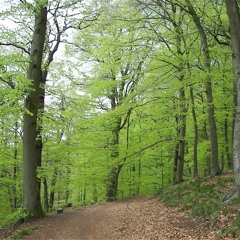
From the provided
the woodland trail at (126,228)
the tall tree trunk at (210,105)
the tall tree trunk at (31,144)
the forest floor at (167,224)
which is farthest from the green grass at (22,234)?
the tall tree trunk at (210,105)

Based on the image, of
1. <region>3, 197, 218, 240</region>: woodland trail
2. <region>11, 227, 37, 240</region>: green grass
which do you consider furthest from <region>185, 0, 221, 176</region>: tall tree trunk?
<region>11, 227, 37, 240</region>: green grass

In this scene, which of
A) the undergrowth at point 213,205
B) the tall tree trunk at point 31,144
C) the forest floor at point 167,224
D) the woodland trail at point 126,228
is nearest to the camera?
the undergrowth at point 213,205

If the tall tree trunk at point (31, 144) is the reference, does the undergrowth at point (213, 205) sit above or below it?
below

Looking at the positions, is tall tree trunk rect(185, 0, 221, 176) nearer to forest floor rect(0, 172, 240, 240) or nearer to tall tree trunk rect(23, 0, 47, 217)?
forest floor rect(0, 172, 240, 240)

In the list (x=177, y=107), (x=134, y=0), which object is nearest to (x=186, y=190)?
(x=177, y=107)

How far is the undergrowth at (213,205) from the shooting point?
637 centimetres

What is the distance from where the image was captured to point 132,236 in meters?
7.54

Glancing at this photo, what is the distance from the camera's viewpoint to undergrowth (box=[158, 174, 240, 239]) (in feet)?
20.9

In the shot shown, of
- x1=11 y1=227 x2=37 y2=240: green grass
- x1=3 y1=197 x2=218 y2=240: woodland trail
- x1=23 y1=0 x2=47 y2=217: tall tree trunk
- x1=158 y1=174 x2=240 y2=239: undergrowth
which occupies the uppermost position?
x1=23 y1=0 x2=47 y2=217: tall tree trunk

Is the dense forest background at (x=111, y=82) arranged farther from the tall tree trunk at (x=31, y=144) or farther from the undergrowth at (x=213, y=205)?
the undergrowth at (x=213, y=205)

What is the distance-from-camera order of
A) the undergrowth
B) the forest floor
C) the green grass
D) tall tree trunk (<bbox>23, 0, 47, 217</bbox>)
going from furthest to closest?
tall tree trunk (<bbox>23, 0, 47, 217</bbox>) → the green grass → the forest floor → the undergrowth

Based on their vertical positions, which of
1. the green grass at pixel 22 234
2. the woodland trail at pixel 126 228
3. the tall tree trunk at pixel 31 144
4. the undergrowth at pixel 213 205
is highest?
the tall tree trunk at pixel 31 144

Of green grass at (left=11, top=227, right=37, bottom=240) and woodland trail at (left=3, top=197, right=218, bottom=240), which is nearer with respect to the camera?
woodland trail at (left=3, top=197, right=218, bottom=240)

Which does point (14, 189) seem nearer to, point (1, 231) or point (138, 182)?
point (138, 182)
